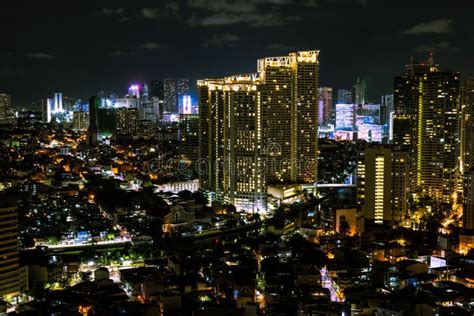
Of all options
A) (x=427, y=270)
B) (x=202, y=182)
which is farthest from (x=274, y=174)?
(x=427, y=270)

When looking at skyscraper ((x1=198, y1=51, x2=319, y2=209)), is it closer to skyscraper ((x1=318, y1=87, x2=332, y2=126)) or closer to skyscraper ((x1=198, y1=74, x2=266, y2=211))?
skyscraper ((x1=198, y1=74, x2=266, y2=211))

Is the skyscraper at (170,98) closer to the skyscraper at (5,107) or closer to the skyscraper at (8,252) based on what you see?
the skyscraper at (5,107)

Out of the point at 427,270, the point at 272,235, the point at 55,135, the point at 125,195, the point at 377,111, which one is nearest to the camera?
the point at 427,270

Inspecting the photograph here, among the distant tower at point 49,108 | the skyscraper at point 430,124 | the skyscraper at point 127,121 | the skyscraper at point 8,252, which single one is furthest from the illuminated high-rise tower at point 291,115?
the distant tower at point 49,108

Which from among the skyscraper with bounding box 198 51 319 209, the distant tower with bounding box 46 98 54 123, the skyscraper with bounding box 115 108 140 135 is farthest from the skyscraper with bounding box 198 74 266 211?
the distant tower with bounding box 46 98 54 123

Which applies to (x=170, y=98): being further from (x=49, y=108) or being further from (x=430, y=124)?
(x=430, y=124)

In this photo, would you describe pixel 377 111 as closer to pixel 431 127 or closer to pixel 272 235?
pixel 431 127
